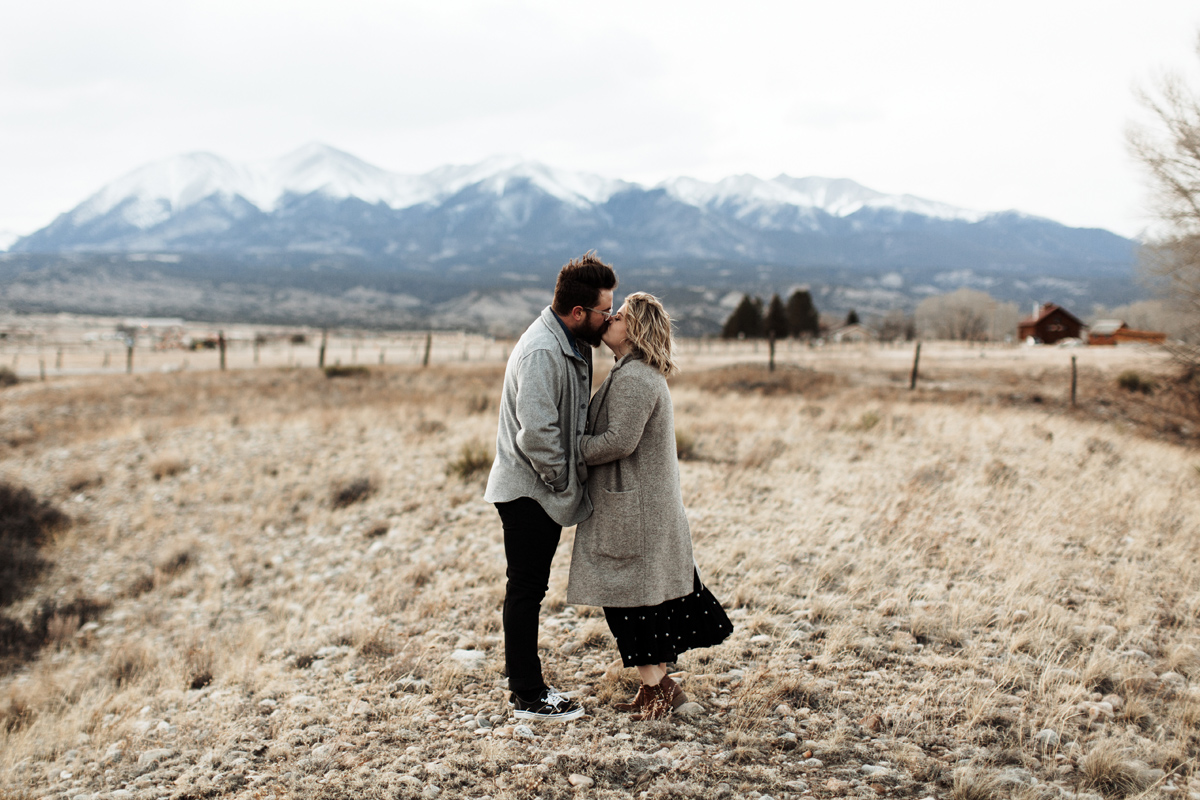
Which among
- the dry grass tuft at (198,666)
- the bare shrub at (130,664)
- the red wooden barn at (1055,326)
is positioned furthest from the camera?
the red wooden barn at (1055,326)

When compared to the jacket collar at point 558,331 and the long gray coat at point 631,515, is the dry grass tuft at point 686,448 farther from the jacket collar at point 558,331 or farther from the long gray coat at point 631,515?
the jacket collar at point 558,331

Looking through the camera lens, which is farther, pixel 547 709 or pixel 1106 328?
pixel 1106 328

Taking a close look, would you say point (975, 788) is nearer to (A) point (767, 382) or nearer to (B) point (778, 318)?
(A) point (767, 382)

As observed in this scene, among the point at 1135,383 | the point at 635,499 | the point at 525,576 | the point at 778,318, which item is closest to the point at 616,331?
the point at 635,499

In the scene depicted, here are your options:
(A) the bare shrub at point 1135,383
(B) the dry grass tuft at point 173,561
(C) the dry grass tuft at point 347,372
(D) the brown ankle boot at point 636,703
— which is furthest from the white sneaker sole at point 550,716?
(C) the dry grass tuft at point 347,372

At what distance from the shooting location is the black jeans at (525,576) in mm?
3271

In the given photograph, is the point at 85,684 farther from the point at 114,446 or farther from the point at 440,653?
the point at 114,446

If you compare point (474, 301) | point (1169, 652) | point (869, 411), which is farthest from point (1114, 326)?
point (474, 301)

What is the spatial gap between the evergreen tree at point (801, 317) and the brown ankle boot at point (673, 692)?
224ft

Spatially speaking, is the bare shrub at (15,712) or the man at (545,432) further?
the bare shrub at (15,712)

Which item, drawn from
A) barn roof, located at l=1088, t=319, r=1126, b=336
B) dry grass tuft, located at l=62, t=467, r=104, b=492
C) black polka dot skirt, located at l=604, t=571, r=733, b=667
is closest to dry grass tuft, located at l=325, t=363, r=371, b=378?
dry grass tuft, located at l=62, t=467, r=104, b=492

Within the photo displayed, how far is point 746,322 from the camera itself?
231ft

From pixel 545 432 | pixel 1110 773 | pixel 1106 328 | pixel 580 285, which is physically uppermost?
pixel 1106 328

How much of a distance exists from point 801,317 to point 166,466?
65287mm
